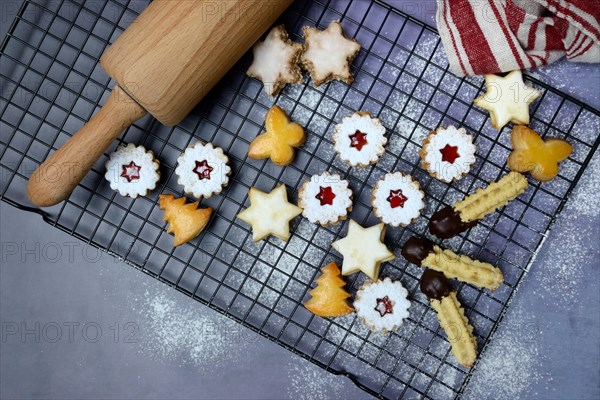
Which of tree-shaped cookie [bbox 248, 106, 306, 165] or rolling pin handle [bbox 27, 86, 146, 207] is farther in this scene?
tree-shaped cookie [bbox 248, 106, 306, 165]

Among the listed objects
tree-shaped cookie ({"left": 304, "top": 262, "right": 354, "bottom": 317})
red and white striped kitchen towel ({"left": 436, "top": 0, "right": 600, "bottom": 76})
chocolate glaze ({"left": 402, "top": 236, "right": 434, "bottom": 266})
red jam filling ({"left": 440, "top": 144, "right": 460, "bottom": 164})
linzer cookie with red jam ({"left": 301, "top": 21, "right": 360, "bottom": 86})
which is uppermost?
red and white striped kitchen towel ({"left": 436, "top": 0, "right": 600, "bottom": 76})

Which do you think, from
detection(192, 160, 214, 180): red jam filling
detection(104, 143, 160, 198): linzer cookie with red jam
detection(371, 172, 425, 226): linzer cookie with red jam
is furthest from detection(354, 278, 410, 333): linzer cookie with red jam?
detection(104, 143, 160, 198): linzer cookie with red jam

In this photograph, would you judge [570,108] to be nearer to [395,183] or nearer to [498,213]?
[498,213]

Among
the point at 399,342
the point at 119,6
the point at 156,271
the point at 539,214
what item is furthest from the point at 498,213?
the point at 119,6

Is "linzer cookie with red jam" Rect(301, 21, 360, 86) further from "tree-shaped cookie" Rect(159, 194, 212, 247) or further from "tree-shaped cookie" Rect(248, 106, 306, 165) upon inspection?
"tree-shaped cookie" Rect(159, 194, 212, 247)

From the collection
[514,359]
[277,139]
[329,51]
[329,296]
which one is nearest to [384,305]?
[329,296]

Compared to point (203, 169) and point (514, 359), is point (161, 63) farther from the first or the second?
point (514, 359)
